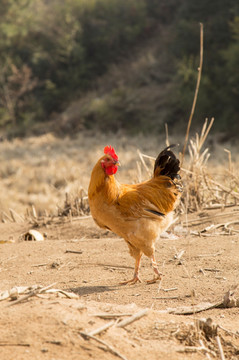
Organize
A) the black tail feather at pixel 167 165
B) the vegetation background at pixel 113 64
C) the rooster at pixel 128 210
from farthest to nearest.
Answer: the vegetation background at pixel 113 64, the black tail feather at pixel 167 165, the rooster at pixel 128 210

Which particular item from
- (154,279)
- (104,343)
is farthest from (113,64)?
(104,343)

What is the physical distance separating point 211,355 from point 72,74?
33058mm

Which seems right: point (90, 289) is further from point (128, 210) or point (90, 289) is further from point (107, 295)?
point (128, 210)

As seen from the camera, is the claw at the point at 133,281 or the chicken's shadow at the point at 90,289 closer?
the chicken's shadow at the point at 90,289

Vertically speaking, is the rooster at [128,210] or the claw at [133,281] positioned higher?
the rooster at [128,210]

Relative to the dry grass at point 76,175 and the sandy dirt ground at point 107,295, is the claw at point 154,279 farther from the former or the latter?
the dry grass at point 76,175

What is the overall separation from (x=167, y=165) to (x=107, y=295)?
157 centimetres

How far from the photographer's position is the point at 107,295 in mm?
3883

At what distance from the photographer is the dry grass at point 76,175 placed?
6523 mm

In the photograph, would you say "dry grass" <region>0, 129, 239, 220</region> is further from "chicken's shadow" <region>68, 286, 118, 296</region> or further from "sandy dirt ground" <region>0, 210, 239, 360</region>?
"chicken's shadow" <region>68, 286, 118, 296</region>

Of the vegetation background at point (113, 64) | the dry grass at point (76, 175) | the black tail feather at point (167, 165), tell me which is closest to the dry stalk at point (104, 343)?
the black tail feather at point (167, 165)


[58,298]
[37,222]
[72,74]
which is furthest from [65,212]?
[72,74]

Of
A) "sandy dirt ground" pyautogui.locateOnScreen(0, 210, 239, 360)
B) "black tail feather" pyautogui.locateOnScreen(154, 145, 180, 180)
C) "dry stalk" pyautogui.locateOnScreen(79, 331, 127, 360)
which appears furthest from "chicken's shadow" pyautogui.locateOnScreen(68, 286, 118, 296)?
"dry stalk" pyautogui.locateOnScreen(79, 331, 127, 360)

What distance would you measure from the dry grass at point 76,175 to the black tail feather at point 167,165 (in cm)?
105
